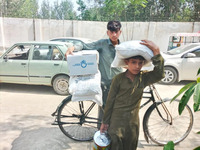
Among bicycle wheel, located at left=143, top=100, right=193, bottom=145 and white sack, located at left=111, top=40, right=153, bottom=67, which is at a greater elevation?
white sack, located at left=111, top=40, right=153, bottom=67

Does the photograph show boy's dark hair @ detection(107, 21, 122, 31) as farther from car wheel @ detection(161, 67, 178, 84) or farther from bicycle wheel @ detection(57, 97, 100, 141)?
car wheel @ detection(161, 67, 178, 84)

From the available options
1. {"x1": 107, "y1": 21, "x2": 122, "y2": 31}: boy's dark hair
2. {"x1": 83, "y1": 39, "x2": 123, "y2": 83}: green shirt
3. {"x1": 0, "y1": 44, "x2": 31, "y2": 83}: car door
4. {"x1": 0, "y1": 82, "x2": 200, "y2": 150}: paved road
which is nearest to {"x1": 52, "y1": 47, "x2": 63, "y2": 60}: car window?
{"x1": 0, "y1": 44, "x2": 31, "y2": 83}: car door

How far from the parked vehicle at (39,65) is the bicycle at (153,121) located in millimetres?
2024

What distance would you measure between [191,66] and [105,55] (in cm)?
439

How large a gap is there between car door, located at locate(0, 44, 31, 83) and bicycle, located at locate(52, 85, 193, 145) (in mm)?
2635

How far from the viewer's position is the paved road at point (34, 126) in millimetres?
2678

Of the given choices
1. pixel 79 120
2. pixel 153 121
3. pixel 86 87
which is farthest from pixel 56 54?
pixel 153 121

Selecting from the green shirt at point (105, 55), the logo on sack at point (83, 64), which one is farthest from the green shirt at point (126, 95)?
the green shirt at point (105, 55)

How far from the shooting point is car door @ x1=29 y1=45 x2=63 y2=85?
4.88 m

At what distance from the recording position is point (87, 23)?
13.9 m

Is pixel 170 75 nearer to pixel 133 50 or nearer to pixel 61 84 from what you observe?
pixel 61 84

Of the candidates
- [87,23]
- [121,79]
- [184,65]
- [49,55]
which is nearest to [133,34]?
[87,23]

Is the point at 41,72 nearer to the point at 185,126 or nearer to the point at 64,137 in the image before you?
the point at 64,137

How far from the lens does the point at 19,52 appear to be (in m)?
5.18
